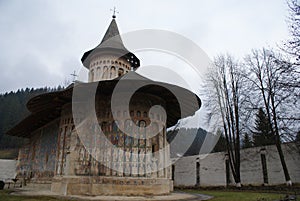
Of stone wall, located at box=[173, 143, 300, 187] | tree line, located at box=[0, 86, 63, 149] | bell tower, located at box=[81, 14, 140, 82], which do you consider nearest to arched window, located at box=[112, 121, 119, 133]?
bell tower, located at box=[81, 14, 140, 82]

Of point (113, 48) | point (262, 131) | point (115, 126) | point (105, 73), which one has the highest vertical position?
point (113, 48)

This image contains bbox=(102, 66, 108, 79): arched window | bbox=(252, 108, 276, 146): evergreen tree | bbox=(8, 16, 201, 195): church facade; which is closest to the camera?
bbox=(8, 16, 201, 195): church facade

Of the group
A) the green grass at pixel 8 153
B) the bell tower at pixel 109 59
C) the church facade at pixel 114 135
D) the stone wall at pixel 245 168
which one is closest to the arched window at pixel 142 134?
the church facade at pixel 114 135

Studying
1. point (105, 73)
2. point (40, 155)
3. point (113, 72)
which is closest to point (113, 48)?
point (113, 72)

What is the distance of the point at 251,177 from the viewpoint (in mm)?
17891

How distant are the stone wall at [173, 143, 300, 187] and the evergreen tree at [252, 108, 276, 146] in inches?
20.0

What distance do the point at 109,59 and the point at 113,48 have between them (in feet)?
2.62

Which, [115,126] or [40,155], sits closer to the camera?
[115,126]

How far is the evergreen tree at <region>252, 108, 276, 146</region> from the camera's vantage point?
56.1ft

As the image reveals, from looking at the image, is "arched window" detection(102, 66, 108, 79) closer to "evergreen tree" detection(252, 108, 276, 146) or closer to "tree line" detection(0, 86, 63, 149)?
"evergreen tree" detection(252, 108, 276, 146)

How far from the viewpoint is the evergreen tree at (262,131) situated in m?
17.1

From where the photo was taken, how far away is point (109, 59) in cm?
1705

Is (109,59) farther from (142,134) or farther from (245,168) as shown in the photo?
(245,168)

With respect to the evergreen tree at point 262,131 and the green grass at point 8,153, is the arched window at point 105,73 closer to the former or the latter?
the evergreen tree at point 262,131
